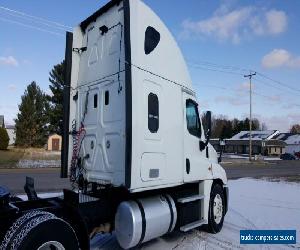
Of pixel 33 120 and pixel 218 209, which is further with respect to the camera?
pixel 33 120

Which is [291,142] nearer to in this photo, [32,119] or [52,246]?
[32,119]

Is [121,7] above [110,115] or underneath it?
above

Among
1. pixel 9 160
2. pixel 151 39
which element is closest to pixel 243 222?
pixel 151 39

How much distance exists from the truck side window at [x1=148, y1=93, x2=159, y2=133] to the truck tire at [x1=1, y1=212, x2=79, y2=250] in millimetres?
2029

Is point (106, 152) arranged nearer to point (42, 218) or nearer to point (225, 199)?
point (42, 218)

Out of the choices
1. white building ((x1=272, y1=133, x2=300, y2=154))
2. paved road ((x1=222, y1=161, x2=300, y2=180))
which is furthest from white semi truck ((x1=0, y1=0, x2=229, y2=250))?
white building ((x1=272, y1=133, x2=300, y2=154))

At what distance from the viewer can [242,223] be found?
8.79m

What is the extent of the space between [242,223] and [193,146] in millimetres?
2640

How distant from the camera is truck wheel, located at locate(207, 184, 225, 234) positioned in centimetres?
772

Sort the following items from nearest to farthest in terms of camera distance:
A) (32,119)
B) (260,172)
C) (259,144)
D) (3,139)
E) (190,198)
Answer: (190,198) → (260,172) → (3,139) → (32,119) → (259,144)

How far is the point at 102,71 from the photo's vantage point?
21.9 ft

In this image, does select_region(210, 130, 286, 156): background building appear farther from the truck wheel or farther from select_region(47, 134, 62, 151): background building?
the truck wheel

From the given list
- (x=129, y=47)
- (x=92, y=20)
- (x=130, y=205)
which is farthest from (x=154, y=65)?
(x=130, y=205)

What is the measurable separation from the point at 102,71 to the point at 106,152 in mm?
1398
